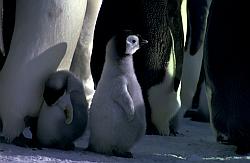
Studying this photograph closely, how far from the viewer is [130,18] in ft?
16.7

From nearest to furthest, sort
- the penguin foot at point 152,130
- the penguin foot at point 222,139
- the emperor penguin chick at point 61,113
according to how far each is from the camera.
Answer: the emperor penguin chick at point 61,113 → the penguin foot at point 222,139 → the penguin foot at point 152,130

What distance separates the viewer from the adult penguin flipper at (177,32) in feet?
17.6

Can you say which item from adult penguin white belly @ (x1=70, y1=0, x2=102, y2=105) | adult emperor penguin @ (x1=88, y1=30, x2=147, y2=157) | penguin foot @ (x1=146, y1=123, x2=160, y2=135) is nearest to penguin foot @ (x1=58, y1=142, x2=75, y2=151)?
adult emperor penguin @ (x1=88, y1=30, x2=147, y2=157)

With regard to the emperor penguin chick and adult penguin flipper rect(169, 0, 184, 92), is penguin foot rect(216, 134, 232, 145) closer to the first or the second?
adult penguin flipper rect(169, 0, 184, 92)

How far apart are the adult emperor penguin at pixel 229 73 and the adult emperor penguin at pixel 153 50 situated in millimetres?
618

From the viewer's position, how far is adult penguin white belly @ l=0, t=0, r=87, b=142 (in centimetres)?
396

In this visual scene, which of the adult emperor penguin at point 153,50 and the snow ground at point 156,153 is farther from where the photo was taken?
the adult emperor penguin at point 153,50

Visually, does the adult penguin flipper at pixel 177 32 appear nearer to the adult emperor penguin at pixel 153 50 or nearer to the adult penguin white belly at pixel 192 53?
the adult emperor penguin at pixel 153 50

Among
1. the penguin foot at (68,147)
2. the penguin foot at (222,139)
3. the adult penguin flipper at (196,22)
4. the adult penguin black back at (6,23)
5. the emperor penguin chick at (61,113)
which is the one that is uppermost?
the adult penguin black back at (6,23)

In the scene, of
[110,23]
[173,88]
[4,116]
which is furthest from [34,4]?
[173,88]

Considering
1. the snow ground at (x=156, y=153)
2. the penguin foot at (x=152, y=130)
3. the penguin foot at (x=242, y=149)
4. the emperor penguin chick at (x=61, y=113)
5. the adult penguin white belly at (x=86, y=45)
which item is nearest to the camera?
the snow ground at (x=156, y=153)

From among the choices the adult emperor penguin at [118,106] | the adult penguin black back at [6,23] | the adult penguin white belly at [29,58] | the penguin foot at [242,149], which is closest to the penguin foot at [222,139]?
the penguin foot at [242,149]

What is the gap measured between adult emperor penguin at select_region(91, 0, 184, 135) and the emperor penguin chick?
1052mm

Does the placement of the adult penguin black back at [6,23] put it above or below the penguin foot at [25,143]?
above
